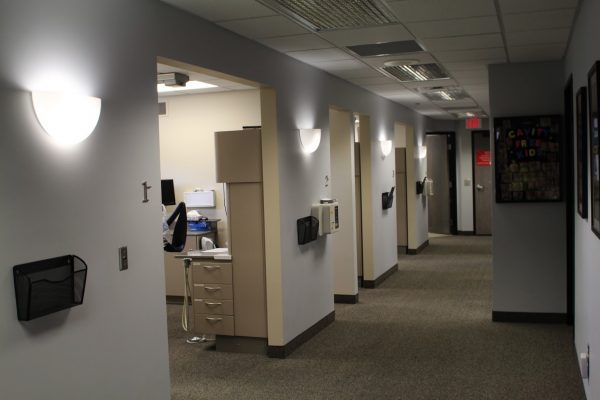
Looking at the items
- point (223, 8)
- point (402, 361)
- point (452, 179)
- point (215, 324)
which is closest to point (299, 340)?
point (215, 324)

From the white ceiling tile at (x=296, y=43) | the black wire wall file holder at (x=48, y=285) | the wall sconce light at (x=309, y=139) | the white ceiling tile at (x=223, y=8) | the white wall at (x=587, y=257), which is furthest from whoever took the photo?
the wall sconce light at (x=309, y=139)

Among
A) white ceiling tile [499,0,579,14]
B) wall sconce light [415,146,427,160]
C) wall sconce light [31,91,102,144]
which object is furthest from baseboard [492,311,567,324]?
wall sconce light [415,146,427,160]

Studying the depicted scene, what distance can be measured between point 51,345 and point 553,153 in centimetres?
453

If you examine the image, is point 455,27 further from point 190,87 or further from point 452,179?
point 452,179

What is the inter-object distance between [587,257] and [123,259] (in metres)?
2.52

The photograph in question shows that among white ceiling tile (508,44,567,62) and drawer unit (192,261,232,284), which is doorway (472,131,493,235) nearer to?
white ceiling tile (508,44,567,62)

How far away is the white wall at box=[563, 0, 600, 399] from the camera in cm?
302

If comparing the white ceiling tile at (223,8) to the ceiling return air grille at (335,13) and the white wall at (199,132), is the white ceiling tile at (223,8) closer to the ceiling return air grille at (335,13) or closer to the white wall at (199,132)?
the ceiling return air grille at (335,13)

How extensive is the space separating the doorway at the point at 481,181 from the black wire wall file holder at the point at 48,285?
37.3 ft

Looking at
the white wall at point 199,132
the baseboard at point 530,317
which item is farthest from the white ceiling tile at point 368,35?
the baseboard at point 530,317

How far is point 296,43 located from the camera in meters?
4.63

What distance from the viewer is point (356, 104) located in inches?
276

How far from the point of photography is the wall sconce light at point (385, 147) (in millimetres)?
8078

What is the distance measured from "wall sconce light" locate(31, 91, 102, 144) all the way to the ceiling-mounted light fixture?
18.6 feet
